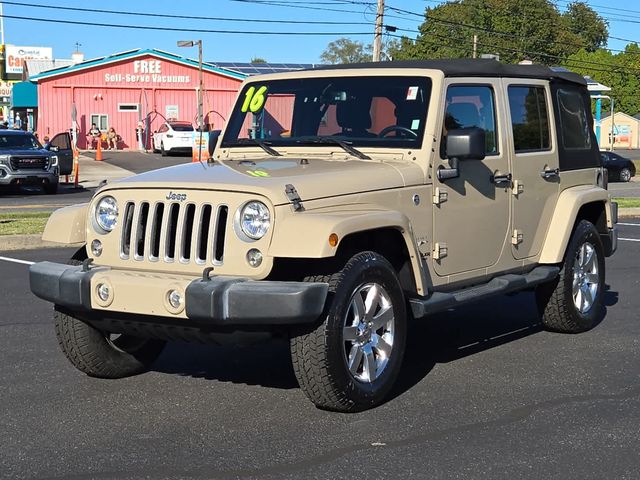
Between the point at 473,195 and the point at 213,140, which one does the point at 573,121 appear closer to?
the point at 473,195

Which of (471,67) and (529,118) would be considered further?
(529,118)

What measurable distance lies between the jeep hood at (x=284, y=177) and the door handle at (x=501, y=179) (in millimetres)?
850

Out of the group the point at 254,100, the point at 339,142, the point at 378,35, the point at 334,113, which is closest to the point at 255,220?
the point at 339,142

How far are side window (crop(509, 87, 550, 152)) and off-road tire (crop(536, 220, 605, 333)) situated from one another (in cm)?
79

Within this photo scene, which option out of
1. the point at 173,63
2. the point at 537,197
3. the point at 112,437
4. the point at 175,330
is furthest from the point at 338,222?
the point at 173,63

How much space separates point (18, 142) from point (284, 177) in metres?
21.9

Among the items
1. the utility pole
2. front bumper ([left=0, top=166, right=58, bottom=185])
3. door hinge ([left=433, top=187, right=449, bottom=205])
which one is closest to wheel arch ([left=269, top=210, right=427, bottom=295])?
door hinge ([left=433, top=187, right=449, bottom=205])

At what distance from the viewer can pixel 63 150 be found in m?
27.4

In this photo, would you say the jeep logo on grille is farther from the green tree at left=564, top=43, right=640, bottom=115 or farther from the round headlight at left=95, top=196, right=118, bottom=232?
the green tree at left=564, top=43, right=640, bottom=115

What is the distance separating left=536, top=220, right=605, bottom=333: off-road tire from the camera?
7.61 m

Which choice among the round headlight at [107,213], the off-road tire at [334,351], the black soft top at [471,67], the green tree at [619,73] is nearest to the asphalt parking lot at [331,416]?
the off-road tire at [334,351]

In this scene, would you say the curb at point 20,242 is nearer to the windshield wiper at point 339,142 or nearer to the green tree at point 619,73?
the windshield wiper at point 339,142

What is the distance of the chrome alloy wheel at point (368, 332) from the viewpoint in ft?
17.9

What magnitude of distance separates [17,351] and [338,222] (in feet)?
10.1
